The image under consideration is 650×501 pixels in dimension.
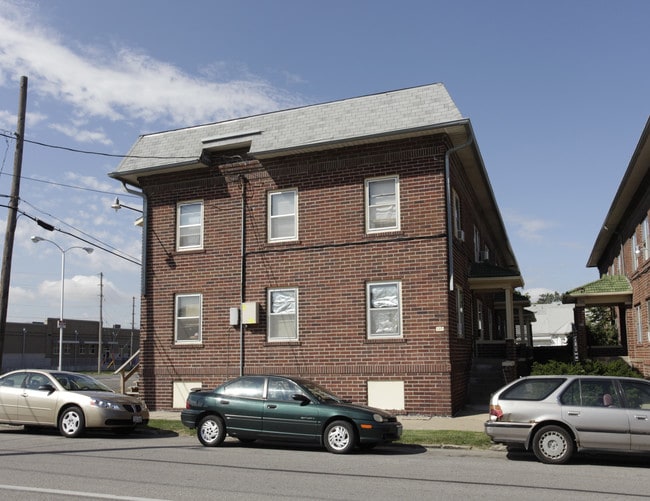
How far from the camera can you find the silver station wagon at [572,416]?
9.87 m

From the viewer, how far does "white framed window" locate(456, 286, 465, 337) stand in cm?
1783

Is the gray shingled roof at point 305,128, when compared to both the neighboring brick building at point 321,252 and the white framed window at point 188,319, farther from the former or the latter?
the white framed window at point 188,319

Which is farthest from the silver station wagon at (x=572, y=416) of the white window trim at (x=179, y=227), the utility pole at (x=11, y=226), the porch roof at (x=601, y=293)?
the porch roof at (x=601, y=293)

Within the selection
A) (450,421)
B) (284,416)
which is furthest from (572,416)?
(450,421)

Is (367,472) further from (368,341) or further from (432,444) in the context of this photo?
(368,341)


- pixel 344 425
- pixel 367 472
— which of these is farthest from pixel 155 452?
pixel 367 472

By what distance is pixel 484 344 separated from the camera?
2075 centimetres

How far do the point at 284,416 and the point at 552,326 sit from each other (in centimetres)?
5668

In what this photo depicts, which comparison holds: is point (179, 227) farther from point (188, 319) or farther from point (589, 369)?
point (589, 369)

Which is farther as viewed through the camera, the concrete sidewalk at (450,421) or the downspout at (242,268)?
the downspout at (242,268)

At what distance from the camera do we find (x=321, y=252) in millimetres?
17828

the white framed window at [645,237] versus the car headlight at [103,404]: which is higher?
the white framed window at [645,237]

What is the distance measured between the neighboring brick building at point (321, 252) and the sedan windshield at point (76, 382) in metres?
4.42

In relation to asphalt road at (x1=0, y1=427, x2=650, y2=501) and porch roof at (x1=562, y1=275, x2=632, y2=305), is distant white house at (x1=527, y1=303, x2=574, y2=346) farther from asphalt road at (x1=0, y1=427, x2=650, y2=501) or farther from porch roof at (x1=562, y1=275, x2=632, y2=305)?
asphalt road at (x1=0, y1=427, x2=650, y2=501)
